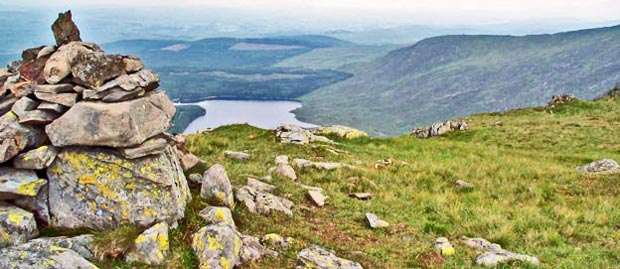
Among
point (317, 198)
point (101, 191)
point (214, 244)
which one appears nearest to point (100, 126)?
point (101, 191)

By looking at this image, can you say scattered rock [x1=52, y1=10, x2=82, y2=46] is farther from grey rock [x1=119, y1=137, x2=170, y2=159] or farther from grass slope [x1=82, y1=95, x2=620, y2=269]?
grass slope [x1=82, y1=95, x2=620, y2=269]

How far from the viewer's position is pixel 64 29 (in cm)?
1348

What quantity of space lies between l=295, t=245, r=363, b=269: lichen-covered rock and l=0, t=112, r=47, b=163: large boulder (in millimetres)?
7322

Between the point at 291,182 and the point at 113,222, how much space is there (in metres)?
9.07

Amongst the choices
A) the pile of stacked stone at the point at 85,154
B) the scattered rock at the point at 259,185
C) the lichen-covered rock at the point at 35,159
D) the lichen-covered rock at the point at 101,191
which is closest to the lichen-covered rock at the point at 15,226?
the pile of stacked stone at the point at 85,154

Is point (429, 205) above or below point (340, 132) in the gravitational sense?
above

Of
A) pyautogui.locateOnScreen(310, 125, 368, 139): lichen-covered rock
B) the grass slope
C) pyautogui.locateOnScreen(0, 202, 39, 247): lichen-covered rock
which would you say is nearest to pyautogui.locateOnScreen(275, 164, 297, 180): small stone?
the grass slope

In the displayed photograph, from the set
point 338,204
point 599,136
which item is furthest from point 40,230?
point 599,136

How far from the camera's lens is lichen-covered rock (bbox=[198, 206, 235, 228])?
1254cm


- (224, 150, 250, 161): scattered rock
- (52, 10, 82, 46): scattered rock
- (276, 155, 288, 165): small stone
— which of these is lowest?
(224, 150, 250, 161): scattered rock

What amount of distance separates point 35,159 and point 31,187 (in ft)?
2.24

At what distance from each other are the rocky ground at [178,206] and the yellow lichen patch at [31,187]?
3 cm

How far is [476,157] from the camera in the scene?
98.7 feet

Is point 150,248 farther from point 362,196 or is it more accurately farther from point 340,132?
point 340,132
